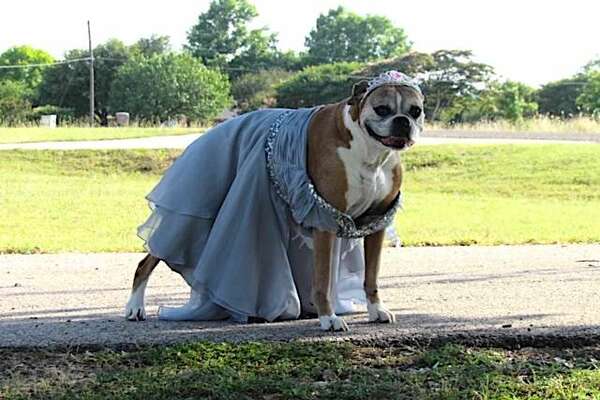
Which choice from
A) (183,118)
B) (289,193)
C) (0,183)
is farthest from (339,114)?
(183,118)

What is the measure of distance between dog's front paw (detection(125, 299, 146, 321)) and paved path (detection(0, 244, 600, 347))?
0.20 feet

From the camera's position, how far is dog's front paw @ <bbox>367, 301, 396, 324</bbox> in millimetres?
6141

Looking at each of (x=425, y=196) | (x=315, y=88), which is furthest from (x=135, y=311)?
(x=315, y=88)

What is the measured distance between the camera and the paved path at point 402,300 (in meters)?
5.76

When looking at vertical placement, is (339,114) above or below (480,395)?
above

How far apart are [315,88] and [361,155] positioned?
146 ft

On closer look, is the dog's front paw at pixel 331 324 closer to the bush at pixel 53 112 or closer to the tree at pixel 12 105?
the tree at pixel 12 105

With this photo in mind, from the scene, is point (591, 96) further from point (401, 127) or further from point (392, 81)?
point (401, 127)

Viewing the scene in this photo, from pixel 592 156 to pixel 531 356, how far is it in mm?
17301

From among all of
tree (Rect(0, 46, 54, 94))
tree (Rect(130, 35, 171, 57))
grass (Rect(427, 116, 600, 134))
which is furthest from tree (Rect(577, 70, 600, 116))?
tree (Rect(0, 46, 54, 94))

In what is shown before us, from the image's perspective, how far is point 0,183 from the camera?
1898 cm

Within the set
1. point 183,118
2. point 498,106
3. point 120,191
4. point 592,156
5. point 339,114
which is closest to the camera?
point 339,114

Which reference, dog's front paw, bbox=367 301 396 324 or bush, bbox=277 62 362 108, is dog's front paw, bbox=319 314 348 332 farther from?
bush, bbox=277 62 362 108

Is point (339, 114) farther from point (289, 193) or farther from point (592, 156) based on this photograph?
point (592, 156)
